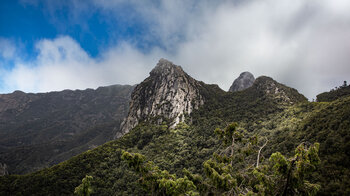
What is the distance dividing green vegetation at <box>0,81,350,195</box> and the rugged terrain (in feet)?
0.39

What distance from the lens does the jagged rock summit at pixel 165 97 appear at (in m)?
120

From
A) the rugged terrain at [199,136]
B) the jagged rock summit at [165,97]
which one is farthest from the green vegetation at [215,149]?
the jagged rock summit at [165,97]

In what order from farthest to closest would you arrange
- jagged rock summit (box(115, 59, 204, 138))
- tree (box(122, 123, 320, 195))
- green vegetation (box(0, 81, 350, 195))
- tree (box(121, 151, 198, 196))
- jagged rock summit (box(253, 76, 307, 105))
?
jagged rock summit (box(115, 59, 204, 138))
jagged rock summit (box(253, 76, 307, 105))
green vegetation (box(0, 81, 350, 195))
tree (box(121, 151, 198, 196))
tree (box(122, 123, 320, 195))

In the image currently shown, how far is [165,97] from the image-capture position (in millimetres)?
129875

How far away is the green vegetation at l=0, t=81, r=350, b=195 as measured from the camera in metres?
10.6

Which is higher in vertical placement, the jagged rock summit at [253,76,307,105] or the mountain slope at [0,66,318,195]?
the jagged rock summit at [253,76,307,105]

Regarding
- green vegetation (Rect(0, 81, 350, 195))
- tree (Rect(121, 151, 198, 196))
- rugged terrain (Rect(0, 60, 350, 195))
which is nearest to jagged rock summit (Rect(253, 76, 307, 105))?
rugged terrain (Rect(0, 60, 350, 195))

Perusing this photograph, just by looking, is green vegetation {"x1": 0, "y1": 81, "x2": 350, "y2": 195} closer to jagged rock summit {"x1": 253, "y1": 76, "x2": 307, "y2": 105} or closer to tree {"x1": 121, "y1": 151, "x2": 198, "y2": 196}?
tree {"x1": 121, "y1": 151, "x2": 198, "y2": 196}

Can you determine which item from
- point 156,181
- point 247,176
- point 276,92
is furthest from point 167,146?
point 276,92

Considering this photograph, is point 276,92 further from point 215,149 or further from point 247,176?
point 247,176

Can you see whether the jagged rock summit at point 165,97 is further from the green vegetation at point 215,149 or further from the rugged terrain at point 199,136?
the green vegetation at point 215,149

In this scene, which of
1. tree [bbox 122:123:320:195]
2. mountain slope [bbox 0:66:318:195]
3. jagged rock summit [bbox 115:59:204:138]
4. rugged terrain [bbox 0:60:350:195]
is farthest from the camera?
jagged rock summit [bbox 115:59:204:138]

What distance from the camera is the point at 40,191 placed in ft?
185

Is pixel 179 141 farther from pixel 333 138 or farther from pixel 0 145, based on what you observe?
pixel 0 145
